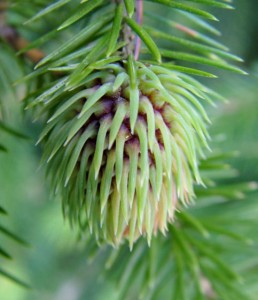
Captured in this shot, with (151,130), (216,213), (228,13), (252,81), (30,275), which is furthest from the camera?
(30,275)

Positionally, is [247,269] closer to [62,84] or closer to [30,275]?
[62,84]

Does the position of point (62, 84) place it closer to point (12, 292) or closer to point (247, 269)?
point (247, 269)

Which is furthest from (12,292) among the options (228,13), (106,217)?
(106,217)

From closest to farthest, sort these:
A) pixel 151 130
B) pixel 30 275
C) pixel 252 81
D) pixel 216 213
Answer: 1. pixel 151 130
2. pixel 216 213
3. pixel 252 81
4. pixel 30 275

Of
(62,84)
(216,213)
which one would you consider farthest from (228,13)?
(62,84)

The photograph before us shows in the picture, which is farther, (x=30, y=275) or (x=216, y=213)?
(x=30, y=275)

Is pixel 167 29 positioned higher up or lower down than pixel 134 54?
lower down

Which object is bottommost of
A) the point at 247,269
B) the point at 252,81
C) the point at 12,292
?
the point at 12,292
